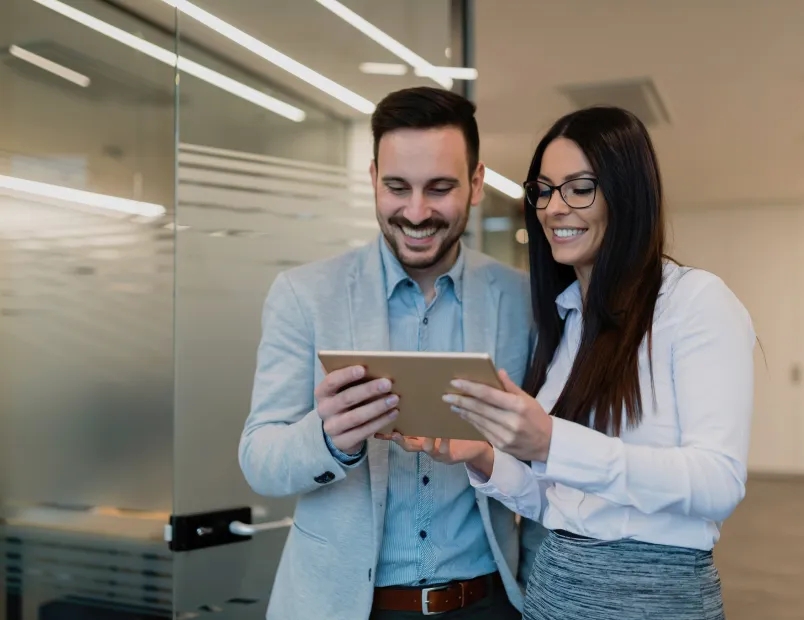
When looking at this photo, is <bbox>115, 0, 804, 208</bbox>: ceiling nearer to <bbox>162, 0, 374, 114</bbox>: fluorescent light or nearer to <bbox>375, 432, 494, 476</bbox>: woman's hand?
<bbox>162, 0, 374, 114</bbox>: fluorescent light

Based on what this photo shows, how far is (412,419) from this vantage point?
150 cm

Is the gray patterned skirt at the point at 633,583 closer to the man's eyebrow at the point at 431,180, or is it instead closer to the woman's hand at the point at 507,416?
the woman's hand at the point at 507,416

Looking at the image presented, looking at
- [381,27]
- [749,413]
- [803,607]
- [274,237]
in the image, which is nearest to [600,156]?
[749,413]

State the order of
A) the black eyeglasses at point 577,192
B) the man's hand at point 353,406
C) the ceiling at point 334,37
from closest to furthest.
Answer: the man's hand at point 353,406
the black eyeglasses at point 577,192
the ceiling at point 334,37

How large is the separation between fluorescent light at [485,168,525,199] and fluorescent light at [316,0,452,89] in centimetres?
39

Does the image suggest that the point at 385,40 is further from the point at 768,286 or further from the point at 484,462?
the point at 484,462

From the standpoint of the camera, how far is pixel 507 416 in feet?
4.34

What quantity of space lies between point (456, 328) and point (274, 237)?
1.05 metres

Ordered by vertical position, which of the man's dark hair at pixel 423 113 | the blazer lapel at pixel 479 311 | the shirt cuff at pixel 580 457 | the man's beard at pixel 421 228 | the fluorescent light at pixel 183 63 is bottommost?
the shirt cuff at pixel 580 457

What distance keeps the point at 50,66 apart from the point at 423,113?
1.98 meters

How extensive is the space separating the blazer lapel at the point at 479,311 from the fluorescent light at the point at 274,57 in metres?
1.23

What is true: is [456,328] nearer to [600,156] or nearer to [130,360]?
[600,156]

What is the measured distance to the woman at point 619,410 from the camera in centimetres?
135

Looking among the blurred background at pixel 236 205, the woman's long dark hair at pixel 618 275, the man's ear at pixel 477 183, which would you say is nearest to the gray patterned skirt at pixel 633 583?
the woman's long dark hair at pixel 618 275
